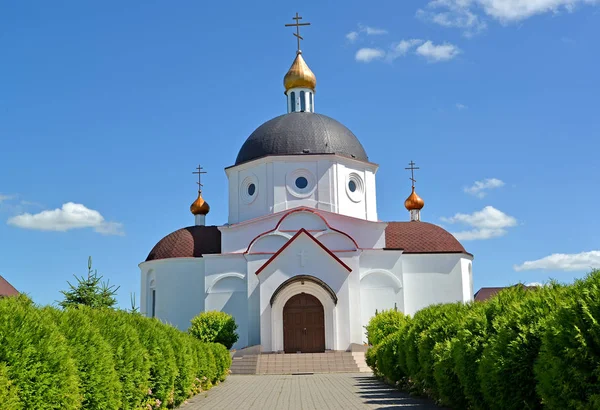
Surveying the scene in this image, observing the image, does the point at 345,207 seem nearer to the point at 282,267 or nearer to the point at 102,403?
the point at 282,267

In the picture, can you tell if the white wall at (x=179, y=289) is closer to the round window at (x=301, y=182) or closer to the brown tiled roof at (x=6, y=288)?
the round window at (x=301, y=182)

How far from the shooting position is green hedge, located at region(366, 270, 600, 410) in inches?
243

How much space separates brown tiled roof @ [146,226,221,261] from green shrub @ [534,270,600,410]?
2599 cm

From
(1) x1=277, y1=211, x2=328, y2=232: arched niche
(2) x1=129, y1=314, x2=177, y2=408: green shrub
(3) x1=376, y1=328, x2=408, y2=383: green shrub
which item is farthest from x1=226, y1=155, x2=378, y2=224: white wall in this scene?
(2) x1=129, y1=314, x2=177, y2=408: green shrub

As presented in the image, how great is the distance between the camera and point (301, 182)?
3097 centimetres

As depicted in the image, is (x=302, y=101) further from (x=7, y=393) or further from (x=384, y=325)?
(x=7, y=393)

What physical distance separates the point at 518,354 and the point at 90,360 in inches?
209

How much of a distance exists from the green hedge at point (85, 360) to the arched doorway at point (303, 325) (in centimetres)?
1422

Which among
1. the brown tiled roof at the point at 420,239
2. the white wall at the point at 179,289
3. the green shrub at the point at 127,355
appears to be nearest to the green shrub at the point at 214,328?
the white wall at the point at 179,289

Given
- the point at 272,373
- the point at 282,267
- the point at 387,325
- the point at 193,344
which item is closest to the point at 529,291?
the point at 193,344

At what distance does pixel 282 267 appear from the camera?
27406 mm

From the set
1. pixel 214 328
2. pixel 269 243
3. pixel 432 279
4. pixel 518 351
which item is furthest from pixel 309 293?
pixel 518 351

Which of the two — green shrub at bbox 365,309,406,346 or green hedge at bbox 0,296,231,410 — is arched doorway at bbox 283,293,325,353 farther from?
green hedge at bbox 0,296,231,410

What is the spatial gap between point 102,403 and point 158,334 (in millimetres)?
3754
